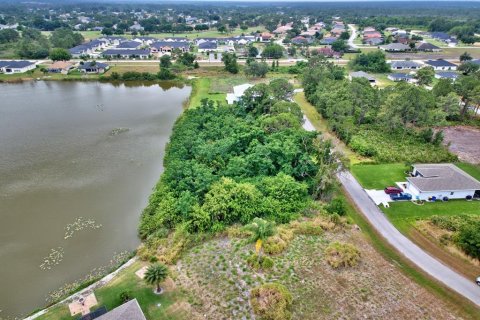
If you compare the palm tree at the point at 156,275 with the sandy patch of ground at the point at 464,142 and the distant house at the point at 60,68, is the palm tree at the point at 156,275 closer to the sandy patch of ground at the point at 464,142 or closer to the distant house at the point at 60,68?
the sandy patch of ground at the point at 464,142

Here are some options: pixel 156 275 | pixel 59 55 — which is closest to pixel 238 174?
pixel 156 275

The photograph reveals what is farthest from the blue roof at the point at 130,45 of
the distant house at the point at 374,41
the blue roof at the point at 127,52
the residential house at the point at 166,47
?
the distant house at the point at 374,41

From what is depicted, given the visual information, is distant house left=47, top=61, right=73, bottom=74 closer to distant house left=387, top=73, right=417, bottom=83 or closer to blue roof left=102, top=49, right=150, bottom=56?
blue roof left=102, top=49, right=150, bottom=56

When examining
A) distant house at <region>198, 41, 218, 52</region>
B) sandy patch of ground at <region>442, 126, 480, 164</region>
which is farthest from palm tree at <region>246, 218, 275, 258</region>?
distant house at <region>198, 41, 218, 52</region>

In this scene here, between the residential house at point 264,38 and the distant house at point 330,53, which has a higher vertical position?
the residential house at point 264,38

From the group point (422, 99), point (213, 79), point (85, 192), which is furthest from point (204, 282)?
point (213, 79)

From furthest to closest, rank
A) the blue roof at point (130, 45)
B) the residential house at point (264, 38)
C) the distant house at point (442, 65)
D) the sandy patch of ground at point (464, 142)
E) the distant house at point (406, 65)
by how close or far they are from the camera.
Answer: the residential house at point (264, 38)
the blue roof at point (130, 45)
the distant house at point (406, 65)
the distant house at point (442, 65)
the sandy patch of ground at point (464, 142)
